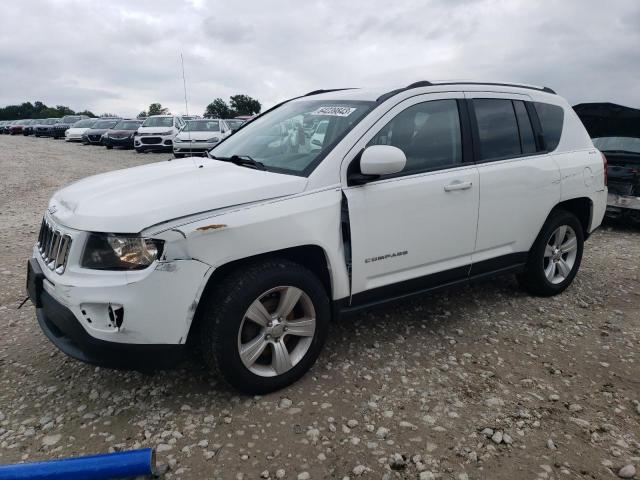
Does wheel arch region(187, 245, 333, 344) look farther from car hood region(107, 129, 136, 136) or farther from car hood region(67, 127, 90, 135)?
car hood region(67, 127, 90, 135)

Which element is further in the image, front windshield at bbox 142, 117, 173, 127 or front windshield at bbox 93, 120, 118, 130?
front windshield at bbox 93, 120, 118, 130

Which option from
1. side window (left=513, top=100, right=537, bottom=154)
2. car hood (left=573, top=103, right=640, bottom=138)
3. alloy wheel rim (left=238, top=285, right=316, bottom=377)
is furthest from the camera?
car hood (left=573, top=103, right=640, bottom=138)

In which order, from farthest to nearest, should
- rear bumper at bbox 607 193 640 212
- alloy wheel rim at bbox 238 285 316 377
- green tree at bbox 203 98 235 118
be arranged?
green tree at bbox 203 98 235 118, rear bumper at bbox 607 193 640 212, alloy wheel rim at bbox 238 285 316 377

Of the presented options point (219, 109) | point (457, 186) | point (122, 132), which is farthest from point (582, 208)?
point (219, 109)

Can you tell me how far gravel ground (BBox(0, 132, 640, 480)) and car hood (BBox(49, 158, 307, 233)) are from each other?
107 centimetres

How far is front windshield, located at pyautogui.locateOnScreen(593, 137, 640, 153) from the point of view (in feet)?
24.8

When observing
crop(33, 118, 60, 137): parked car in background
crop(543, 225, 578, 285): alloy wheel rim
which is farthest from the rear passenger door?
crop(33, 118, 60, 137): parked car in background

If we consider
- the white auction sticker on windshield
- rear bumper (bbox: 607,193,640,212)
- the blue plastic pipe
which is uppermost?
the white auction sticker on windshield

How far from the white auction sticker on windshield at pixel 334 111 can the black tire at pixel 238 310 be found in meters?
1.14

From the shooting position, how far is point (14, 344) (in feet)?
11.7

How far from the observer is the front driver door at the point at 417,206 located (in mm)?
3072

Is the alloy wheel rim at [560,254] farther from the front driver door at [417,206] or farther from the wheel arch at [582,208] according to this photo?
the front driver door at [417,206]

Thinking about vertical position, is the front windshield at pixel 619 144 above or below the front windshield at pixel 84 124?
below

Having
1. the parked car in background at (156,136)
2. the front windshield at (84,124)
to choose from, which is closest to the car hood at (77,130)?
the front windshield at (84,124)
